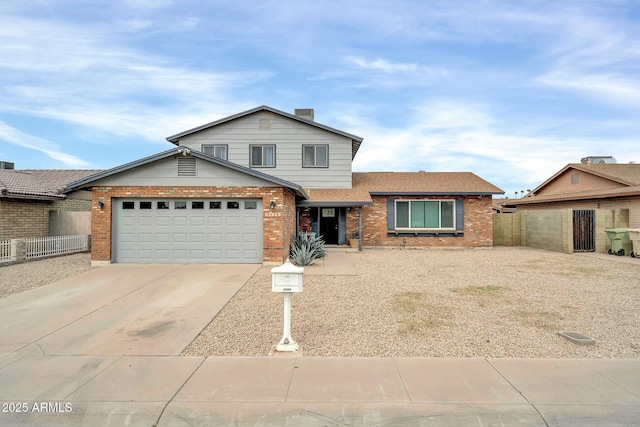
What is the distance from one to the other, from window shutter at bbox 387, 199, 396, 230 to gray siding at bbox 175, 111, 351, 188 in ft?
9.14

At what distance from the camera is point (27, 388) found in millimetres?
3990

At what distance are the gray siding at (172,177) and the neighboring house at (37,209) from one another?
6506 millimetres

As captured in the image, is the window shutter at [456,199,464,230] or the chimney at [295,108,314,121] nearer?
the window shutter at [456,199,464,230]

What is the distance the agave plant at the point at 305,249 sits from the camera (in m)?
12.6

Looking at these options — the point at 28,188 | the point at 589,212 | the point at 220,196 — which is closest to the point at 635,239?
the point at 589,212

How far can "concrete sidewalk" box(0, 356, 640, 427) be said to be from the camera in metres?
3.45

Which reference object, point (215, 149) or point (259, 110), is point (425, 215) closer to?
point (259, 110)

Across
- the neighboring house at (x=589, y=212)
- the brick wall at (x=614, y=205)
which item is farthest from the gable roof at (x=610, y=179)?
the brick wall at (x=614, y=205)

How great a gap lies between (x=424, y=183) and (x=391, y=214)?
2616 mm

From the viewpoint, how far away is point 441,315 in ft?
22.0

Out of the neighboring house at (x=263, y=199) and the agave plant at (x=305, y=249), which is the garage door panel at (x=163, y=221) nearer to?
the neighboring house at (x=263, y=199)

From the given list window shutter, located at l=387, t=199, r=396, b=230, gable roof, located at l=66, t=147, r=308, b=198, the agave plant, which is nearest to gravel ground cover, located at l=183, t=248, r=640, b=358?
the agave plant

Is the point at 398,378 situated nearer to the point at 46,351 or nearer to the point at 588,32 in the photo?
the point at 46,351

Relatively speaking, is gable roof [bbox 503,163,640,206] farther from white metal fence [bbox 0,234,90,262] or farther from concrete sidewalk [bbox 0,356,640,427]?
white metal fence [bbox 0,234,90,262]
